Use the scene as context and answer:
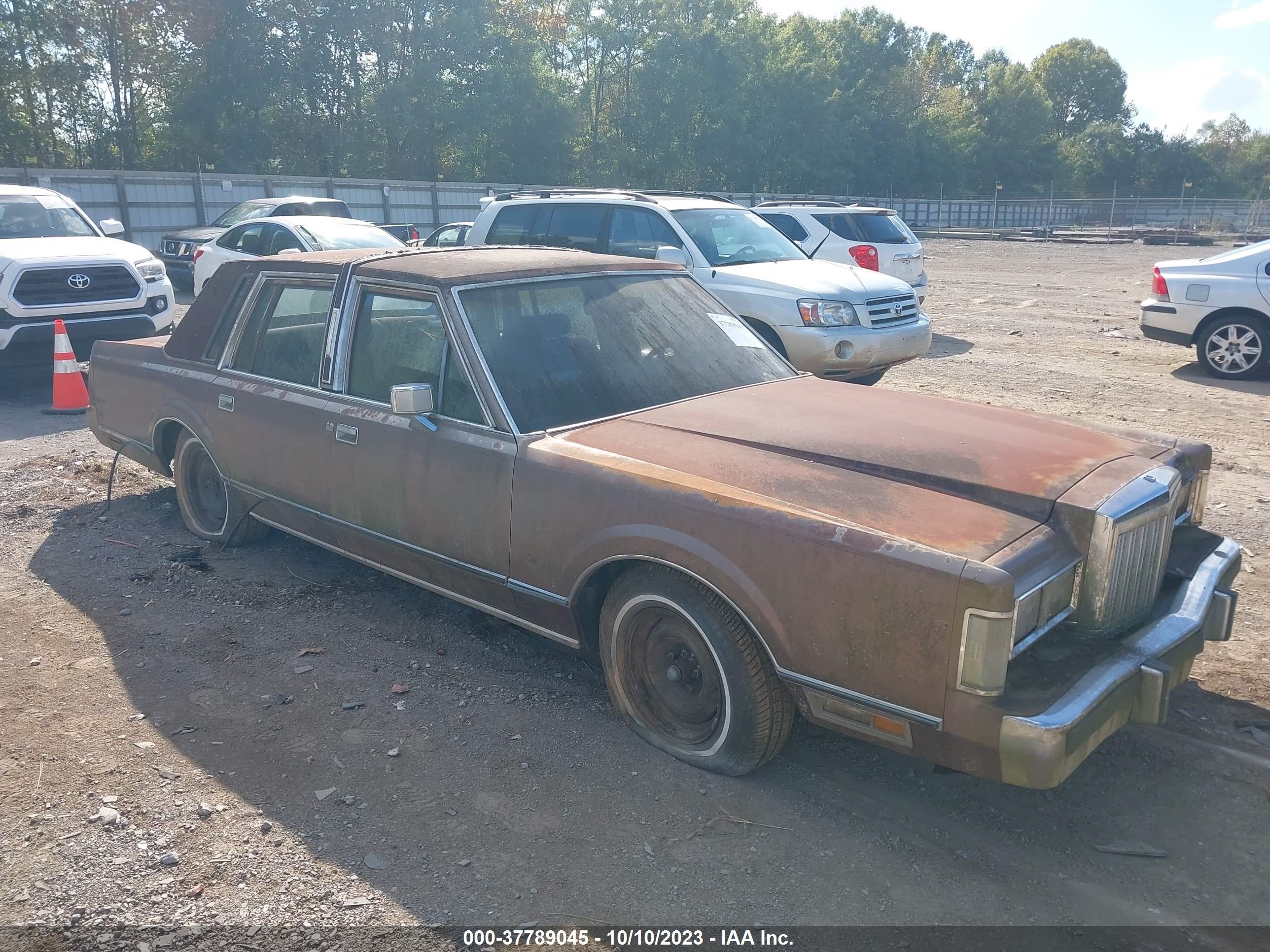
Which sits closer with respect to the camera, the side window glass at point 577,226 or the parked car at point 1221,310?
the side window glass at point 577,226

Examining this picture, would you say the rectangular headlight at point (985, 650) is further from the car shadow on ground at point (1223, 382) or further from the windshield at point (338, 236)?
the windshield at point (338, 236)

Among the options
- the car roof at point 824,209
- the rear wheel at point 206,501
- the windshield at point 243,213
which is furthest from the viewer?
the windshield at point 243,213

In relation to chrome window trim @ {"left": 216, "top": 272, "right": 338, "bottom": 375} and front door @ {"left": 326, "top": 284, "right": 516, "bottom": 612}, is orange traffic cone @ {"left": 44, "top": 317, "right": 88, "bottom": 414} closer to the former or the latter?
chrome window trim @ {"left": 216, "top": 272, "right": 338, "bottom": 375}

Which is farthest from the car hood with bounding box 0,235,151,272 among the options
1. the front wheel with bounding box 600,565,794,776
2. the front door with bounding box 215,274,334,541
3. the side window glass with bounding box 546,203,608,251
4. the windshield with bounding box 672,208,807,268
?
the front wheel with bounding box 600,565,794,776

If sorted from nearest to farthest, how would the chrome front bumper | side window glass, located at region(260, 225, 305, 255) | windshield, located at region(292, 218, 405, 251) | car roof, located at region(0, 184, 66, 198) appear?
the chrome front bumper, car roof, located at region(0, 184, 66, 198), windshield, located at region(292, 218, 405, 251), side window glass, located at region(260, 225, 305, 255)

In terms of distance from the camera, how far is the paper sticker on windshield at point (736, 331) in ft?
16.1

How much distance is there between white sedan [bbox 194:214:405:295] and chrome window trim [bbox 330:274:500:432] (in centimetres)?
830

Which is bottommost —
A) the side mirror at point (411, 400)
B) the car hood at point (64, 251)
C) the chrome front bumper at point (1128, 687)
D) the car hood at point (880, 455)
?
the chrome front bumper at point (1128, 687)

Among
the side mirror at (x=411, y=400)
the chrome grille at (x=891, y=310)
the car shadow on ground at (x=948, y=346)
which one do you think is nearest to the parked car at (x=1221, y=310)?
the car shadow on ground at (x=948, y=346)

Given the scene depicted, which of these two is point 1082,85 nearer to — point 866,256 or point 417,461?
point 866,256

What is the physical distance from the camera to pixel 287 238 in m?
13.4

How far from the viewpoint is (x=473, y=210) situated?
101 ft

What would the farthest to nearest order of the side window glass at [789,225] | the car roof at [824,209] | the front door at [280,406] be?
1. the car roof at [824,209]
2. the side window glass at [789,225]
3. the front door at [280,406]

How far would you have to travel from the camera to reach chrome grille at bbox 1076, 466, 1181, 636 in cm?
313
